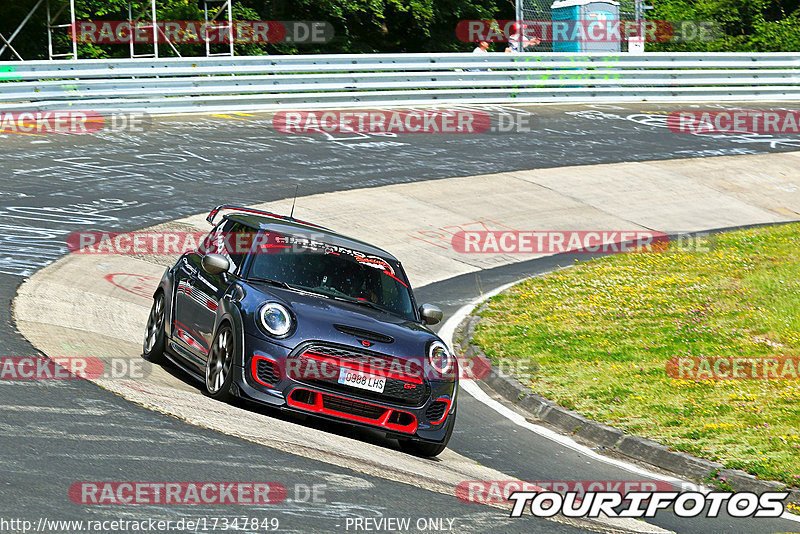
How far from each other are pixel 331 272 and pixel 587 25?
81.5ft

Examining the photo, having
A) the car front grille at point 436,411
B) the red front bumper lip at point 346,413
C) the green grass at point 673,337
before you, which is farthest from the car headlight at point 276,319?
the green grass at point 673,337

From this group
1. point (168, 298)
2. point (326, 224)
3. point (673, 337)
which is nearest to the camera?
point (168, 298)

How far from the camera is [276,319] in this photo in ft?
27.3

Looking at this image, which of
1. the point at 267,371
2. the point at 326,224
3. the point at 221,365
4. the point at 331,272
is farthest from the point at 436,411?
the point at 326,224

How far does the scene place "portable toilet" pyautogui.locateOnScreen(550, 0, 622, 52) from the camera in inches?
1271

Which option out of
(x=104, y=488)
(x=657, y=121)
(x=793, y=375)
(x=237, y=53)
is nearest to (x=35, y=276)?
(x=104, y=488)

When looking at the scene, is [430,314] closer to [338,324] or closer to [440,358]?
[440,358]

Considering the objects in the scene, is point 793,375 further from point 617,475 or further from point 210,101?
point 210,101

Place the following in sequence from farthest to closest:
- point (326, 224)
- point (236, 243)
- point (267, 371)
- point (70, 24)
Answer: point (70, 24) → point (326, 224) → point (236, 243) → point (267, 371)

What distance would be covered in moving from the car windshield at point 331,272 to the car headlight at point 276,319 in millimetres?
689

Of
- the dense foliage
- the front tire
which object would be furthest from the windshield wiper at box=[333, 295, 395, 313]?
the dense foliage

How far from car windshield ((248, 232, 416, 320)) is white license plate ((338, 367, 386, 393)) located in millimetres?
1064

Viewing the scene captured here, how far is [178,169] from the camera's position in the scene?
20469 mm

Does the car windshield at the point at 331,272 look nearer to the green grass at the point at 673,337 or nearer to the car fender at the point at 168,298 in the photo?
the car fender at the point at 168,298
